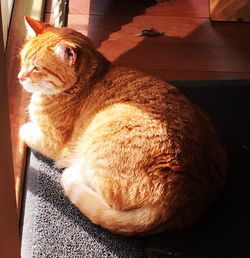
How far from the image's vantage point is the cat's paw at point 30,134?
1.38 m

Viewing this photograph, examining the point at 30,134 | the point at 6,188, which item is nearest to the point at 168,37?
the point at 30,134

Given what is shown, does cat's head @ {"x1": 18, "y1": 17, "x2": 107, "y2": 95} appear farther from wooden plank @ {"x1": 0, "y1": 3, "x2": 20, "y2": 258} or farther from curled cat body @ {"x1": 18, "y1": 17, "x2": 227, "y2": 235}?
wooden plank @ {"x1": 0, "y1": 3, "x2": 20, "y2": 258}

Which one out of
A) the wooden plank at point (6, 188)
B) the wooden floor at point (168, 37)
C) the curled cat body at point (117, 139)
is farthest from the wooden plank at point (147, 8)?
the wooden plank at point (6, 188)

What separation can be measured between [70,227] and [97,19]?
0.98 meters

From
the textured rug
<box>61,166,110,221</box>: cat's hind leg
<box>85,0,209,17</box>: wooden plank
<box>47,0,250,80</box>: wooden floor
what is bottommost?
the textured rug

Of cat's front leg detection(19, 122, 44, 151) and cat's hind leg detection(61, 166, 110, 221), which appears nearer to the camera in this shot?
cat's hind leg detection(61, 166, 110, 221)

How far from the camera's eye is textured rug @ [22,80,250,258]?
1.23 meters

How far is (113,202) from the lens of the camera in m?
1.16

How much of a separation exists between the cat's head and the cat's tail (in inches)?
11.0

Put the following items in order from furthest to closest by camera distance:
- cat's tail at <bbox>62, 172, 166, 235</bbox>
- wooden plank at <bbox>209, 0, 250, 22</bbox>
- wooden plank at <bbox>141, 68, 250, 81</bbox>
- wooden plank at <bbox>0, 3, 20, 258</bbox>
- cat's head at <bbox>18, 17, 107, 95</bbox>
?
wooden plank at <bbox>209, 0, 250, 22</bbox>, wooden plank at <bbox>141, 68, 250, 81</bbox>, cat's head at <bbox>18, 17, 107, 95</bbox>, cat's tail at <bbox>62, 172, 166, 235</bbox>, wooden plank at <bbox>0, 3, 20, 258</bbox>

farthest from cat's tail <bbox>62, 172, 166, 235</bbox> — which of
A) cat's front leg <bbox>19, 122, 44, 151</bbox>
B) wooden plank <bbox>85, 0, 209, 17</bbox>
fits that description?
wooden plank <bbox>85, 0, 209, 17</bbox>

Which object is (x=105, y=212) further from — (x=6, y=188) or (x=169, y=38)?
(x=169, y=38)

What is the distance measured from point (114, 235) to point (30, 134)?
38 centimetres

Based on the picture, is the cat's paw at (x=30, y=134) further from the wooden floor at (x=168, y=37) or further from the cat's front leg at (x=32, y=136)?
the wooden floor at (x=168, y=37)
